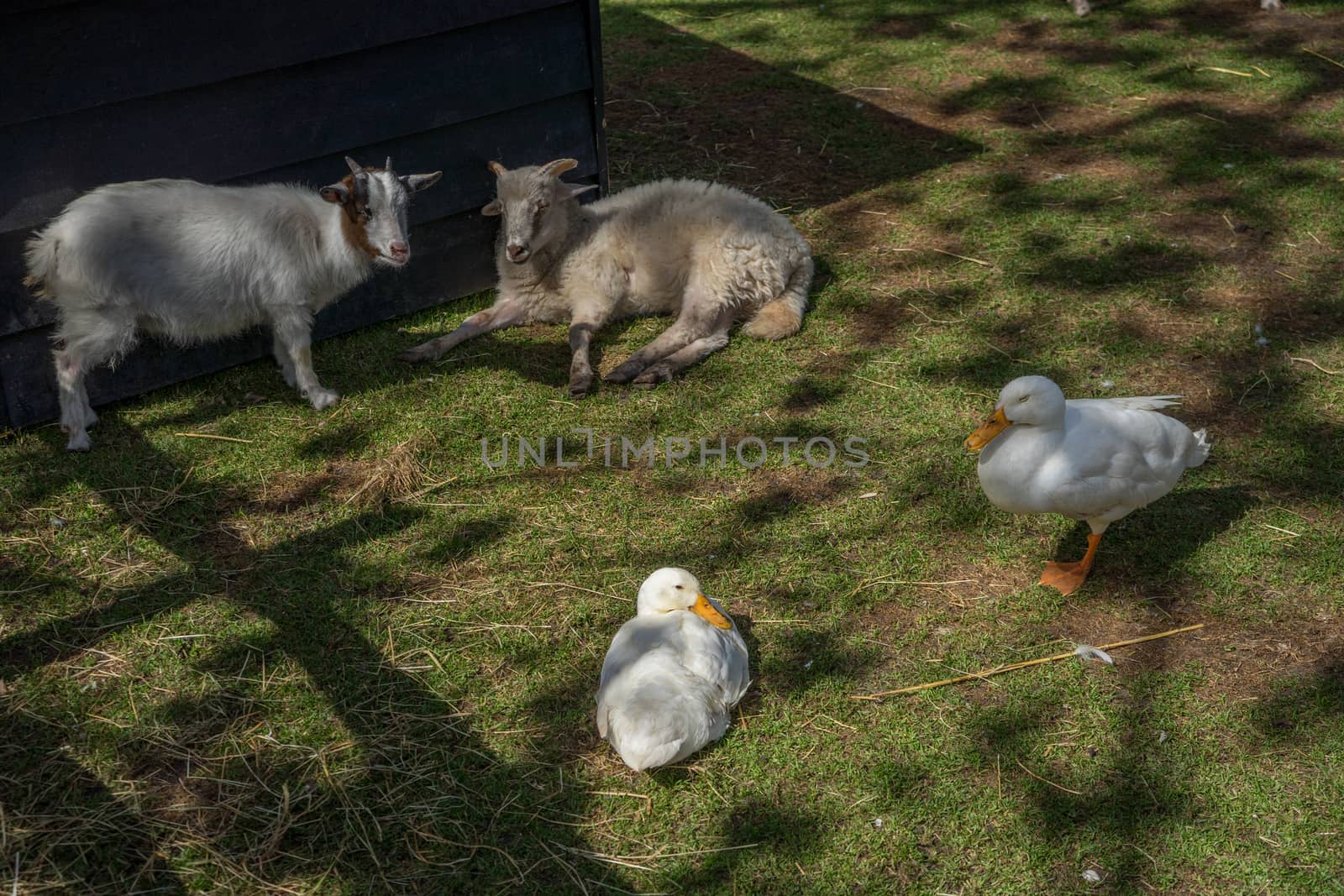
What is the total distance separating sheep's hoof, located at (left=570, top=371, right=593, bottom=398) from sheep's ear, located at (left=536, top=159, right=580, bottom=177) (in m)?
1.02

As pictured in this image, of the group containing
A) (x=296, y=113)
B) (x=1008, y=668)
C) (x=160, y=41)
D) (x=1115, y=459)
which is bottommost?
(x=1008, y=668)

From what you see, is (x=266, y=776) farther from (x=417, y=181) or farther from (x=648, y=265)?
(x=648, y=265)

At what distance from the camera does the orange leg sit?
155 inches

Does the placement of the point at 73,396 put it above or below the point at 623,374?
above

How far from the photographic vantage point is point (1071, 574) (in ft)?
13.1

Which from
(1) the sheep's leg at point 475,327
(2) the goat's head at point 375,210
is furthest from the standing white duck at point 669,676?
(1) the sheep's leg at point 475,327

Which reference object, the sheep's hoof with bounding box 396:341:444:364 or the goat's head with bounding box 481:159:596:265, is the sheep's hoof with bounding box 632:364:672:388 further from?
the sheep's hoof with bounding box 396:341:444:364

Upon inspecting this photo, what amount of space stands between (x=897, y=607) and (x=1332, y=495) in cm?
188

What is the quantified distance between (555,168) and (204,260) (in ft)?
5.59

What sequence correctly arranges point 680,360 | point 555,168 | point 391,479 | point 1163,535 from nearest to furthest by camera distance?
point 1163,535
point 391,479
point 680,360
point 555,168

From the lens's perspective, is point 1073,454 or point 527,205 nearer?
point 1073,454

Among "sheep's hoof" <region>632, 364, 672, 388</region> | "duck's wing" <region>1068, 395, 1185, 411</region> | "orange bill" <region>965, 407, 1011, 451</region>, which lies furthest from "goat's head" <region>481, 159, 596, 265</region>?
"duck's wing" <region>1068, 395, 1185, 411</region>

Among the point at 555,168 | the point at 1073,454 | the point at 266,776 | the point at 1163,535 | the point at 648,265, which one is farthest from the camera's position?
the point at 648,265

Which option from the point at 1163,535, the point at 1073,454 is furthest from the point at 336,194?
the point at 1163,535
